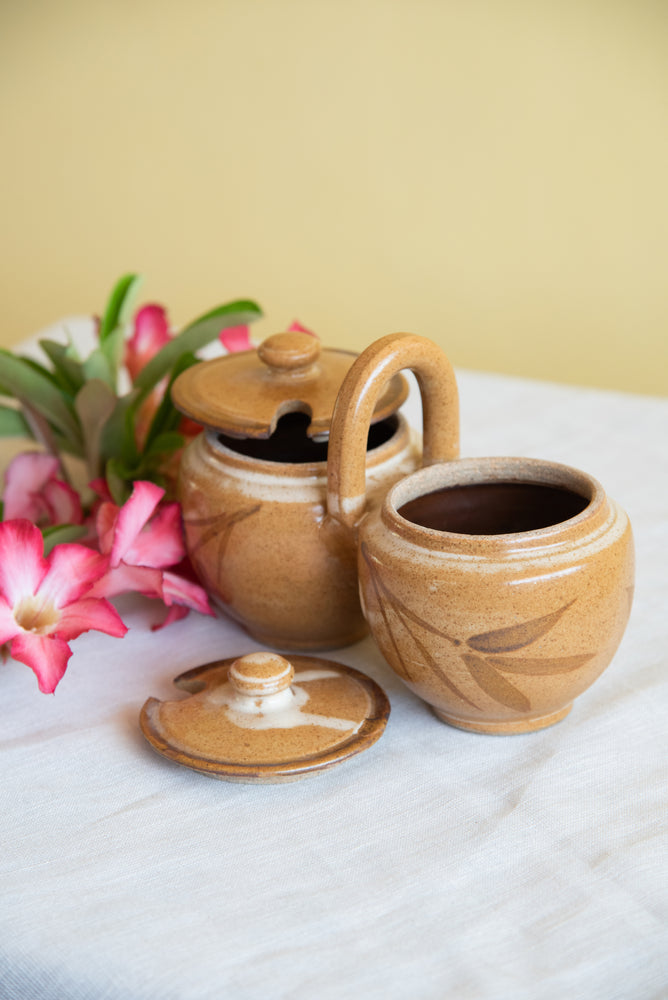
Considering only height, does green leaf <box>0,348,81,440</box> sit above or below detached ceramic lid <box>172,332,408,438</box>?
below

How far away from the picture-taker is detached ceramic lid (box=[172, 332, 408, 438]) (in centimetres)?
62

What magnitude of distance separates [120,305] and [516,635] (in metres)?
0.51

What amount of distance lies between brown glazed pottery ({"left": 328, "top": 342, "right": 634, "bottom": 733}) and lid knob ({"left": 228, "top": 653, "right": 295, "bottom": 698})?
6cm

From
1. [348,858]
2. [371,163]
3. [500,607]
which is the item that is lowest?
[348,858]

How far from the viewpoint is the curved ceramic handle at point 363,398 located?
Result: 1.88 ft

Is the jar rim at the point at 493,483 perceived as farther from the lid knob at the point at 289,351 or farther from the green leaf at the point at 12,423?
the green leaf at the point at 12,423

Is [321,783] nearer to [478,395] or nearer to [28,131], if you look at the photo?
[478,395]

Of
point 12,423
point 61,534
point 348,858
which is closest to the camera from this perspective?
point 348,858

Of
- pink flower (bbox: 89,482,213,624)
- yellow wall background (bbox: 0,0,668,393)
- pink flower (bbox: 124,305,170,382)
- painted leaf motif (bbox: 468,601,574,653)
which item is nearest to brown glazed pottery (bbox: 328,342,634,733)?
painted leaf motif (bbox: 468,601,574,653)

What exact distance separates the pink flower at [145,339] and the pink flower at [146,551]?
20 cm

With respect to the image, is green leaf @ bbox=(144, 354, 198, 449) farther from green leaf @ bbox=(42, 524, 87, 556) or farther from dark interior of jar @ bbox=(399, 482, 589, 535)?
dark interior of jar @ bbox=(399, 482, 589, 535)

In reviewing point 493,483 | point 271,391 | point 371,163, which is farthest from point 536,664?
point 371,163

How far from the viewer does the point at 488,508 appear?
2.01 feet

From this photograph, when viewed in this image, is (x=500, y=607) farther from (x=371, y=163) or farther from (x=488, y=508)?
(x=371, y=163)
